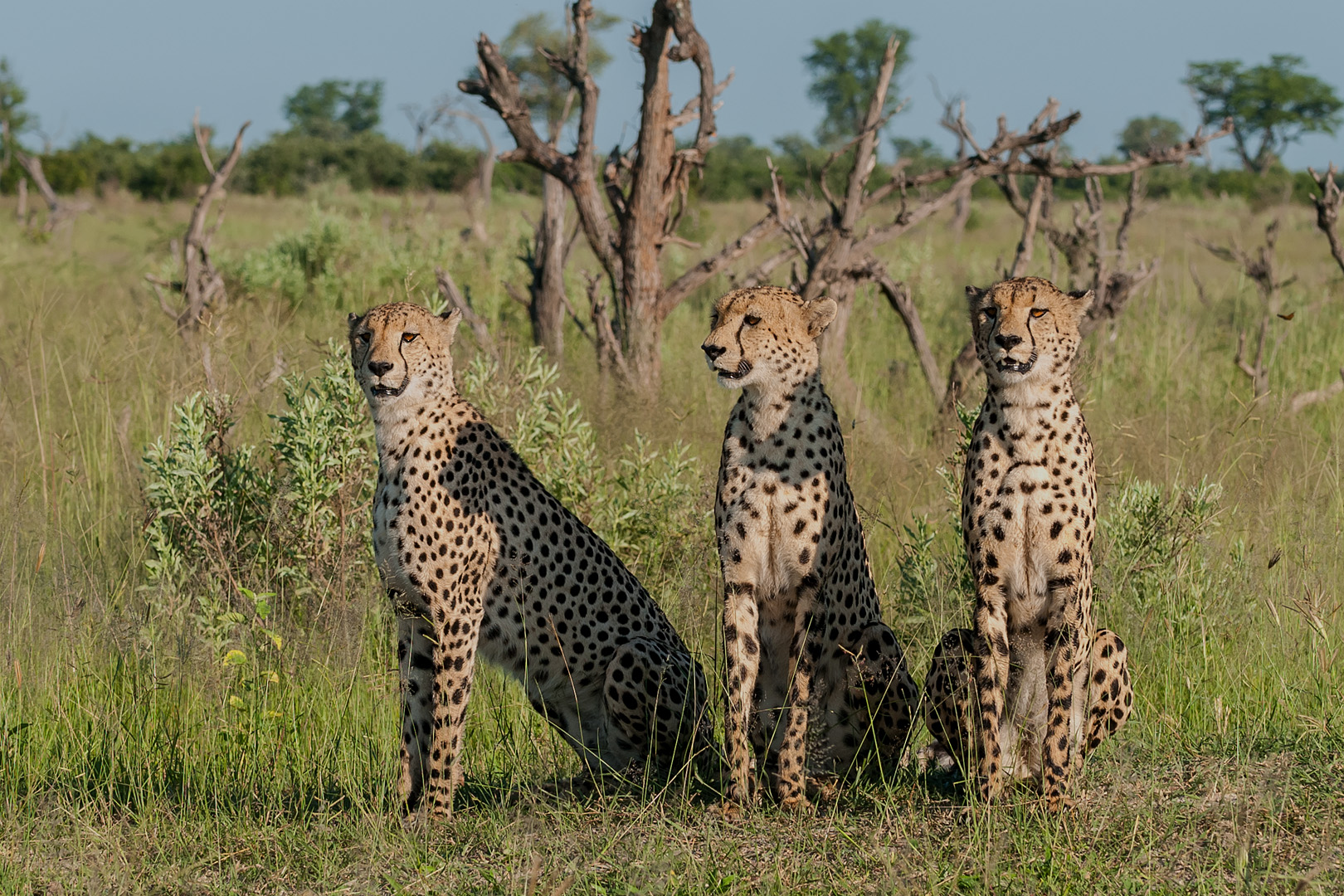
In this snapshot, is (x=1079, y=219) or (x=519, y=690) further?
(x=1079, y=219)

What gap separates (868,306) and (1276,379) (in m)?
3.23

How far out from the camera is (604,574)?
3697 millimetres

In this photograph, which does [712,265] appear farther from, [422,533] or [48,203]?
[48,203]

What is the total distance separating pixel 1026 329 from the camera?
3.02 m

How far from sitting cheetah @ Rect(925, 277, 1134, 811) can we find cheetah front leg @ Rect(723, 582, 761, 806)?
510 mm

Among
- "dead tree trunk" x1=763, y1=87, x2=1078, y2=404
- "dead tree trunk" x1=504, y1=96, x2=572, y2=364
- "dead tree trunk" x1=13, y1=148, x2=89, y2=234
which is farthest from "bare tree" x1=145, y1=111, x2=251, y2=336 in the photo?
"dead tree trunk" x1=13, y1=148, x2=89, y2=234

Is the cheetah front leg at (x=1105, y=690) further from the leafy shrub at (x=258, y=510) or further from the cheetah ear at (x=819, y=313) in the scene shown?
the leafy shrub at (x=258, y=510)

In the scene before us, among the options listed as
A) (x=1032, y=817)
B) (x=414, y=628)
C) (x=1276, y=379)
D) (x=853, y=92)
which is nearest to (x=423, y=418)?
(x=414, y=628)

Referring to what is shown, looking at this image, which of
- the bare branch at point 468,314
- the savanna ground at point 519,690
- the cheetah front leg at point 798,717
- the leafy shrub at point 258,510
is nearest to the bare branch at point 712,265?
the savanna ground at point 519,690

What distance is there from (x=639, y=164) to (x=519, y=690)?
3241 mm

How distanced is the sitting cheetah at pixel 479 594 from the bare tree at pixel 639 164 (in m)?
2.98

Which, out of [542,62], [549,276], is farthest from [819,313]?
[542,62]

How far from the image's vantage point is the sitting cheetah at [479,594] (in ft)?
11.2

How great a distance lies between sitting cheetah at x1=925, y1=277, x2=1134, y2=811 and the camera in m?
3.07
